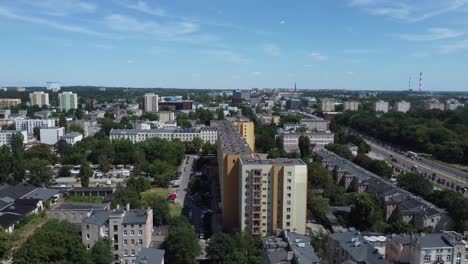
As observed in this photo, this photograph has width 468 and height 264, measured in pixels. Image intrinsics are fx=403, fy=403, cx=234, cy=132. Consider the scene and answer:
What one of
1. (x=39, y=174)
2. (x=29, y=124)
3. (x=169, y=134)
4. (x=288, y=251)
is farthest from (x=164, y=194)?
(x=29, y=124)

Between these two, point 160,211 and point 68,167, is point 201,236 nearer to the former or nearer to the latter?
point 160,211

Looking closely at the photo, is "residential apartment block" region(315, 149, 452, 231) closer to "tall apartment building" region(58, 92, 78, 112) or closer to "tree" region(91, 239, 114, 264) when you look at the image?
"tree" region(91, 239, 114, 264)

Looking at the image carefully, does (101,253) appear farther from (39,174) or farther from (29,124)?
(29,124)

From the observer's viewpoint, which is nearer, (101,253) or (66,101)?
(101,253)

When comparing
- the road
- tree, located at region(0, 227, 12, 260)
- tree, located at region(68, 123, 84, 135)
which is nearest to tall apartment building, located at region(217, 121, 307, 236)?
tree, located at region(0, 227, 12, 260)

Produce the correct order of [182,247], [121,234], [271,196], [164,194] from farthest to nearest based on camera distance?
[164,194] < [271,196] < [121,234] < [182,247]

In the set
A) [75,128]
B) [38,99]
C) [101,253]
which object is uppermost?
[38,99]

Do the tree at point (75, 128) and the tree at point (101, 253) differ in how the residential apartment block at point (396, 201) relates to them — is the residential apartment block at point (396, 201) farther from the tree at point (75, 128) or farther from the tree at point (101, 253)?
the tree at point (75, 128)

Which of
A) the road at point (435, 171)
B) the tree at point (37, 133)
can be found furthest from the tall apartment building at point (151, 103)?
the road at point (435, 171)
